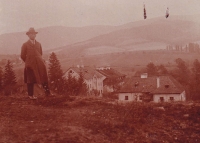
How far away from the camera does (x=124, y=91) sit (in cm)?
2444

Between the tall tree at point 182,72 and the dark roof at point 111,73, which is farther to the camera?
the tall tree at point 182,72

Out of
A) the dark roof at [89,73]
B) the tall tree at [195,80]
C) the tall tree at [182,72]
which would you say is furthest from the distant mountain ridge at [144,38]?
the tall tree at [195,80]

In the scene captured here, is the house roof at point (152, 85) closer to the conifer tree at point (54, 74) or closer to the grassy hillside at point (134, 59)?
the grassy hillside at point (134, 59)

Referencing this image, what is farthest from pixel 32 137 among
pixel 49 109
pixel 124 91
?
pixel 124 91

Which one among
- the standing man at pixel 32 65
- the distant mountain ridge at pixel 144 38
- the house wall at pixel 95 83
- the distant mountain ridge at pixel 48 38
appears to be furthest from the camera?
the distant mountain ridge at pixel 144 38

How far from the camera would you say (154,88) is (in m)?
23.6

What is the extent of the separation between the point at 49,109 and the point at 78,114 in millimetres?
859

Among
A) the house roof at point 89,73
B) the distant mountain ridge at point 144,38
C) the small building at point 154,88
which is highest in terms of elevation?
the distant mountain ridge at point 144,38

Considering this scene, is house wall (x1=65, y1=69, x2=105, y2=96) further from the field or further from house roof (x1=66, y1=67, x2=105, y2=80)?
the field

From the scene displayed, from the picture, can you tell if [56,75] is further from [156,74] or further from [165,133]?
[156,74]

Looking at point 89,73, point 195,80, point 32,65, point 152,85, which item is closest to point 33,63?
point 32,65

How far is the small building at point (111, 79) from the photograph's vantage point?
24.4 metres

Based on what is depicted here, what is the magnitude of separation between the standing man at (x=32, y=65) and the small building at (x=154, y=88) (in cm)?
1590

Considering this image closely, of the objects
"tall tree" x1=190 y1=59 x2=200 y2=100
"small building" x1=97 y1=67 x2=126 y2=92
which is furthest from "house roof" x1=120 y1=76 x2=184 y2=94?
"tall tree" x1=190 y1=59 x2=200 y2=100
